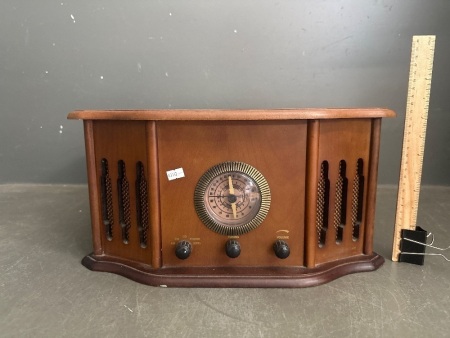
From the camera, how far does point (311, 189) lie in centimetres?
108

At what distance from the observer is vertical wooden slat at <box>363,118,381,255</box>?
114 cm

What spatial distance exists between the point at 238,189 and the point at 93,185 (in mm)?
473

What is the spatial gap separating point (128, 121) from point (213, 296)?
556 millimetres

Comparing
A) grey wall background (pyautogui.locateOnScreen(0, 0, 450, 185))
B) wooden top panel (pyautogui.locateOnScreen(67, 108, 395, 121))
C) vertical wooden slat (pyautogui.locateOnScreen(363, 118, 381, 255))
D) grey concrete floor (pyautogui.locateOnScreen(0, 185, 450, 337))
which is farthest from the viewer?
grey wall background (pyautogui.locateOnScreen(0, 0, 450, 185))

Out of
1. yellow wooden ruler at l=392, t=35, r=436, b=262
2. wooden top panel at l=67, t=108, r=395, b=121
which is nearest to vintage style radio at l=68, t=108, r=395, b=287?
wooden top panel at l=67, t=108, r=395, b=121

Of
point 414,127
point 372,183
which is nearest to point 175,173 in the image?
point 372,183

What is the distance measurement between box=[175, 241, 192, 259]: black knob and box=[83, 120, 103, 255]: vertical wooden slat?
1.00ft

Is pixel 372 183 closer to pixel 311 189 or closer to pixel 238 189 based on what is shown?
pixel 311 189

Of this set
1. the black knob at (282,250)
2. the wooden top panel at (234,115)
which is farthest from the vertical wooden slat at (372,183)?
the black knob at (282,250)

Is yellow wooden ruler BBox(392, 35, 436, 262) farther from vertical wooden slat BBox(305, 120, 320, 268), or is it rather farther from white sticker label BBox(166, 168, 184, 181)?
white sticker label BBox(166, 168, 184, 181)

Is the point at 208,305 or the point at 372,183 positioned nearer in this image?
the point at 208,305

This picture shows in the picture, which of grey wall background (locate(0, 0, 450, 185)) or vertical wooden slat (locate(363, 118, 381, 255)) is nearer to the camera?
vertical wooden slat (locate(363, 118, 381, 255))

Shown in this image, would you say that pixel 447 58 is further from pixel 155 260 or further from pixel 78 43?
pixel 78 43

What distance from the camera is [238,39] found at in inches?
75.7
